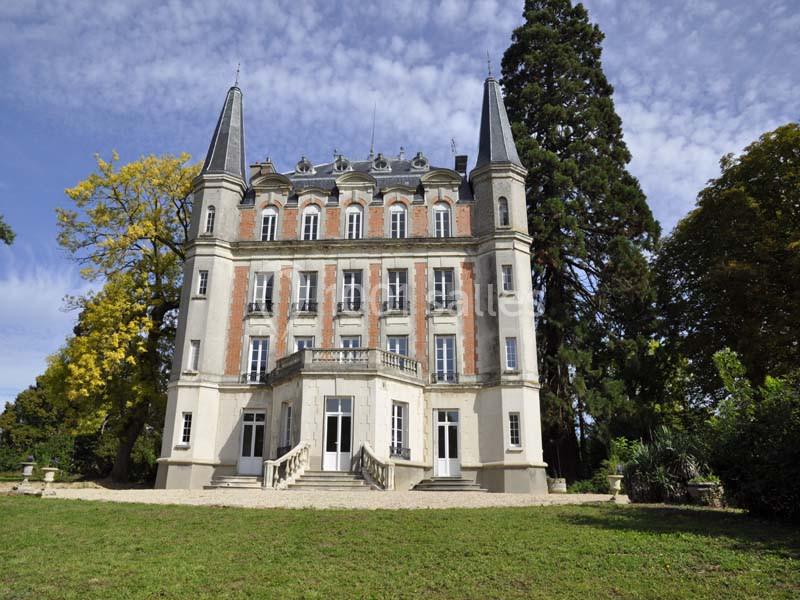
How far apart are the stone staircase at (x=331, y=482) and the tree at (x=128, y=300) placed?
35.3 feet

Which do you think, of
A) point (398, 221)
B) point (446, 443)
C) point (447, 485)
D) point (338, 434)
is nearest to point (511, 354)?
point (446, 443)

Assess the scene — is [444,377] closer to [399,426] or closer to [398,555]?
[399,426]

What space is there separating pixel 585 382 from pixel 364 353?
934cm

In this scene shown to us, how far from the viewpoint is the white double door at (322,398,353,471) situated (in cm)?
2222

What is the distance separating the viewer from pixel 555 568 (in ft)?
28.5

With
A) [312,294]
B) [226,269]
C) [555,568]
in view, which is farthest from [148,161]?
[555,568]

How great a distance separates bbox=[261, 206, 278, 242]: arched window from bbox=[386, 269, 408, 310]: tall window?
5.68 meters

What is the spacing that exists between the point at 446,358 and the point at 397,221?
259 inches

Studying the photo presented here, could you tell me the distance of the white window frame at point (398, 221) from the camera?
90.4ft

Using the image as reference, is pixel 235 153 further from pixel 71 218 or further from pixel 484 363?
pixel 484 363

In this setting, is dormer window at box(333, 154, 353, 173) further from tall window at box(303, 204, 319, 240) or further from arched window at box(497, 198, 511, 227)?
arched window at box(497, 198, 511, 227)

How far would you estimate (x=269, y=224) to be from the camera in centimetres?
2823

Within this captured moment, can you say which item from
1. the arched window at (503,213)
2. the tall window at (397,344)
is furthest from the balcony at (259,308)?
the arched window at (503,213)

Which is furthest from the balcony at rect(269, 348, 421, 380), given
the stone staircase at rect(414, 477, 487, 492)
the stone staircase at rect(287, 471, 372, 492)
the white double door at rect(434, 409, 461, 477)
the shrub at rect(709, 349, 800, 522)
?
the shrub at rect(709, 349, 800, 522)
